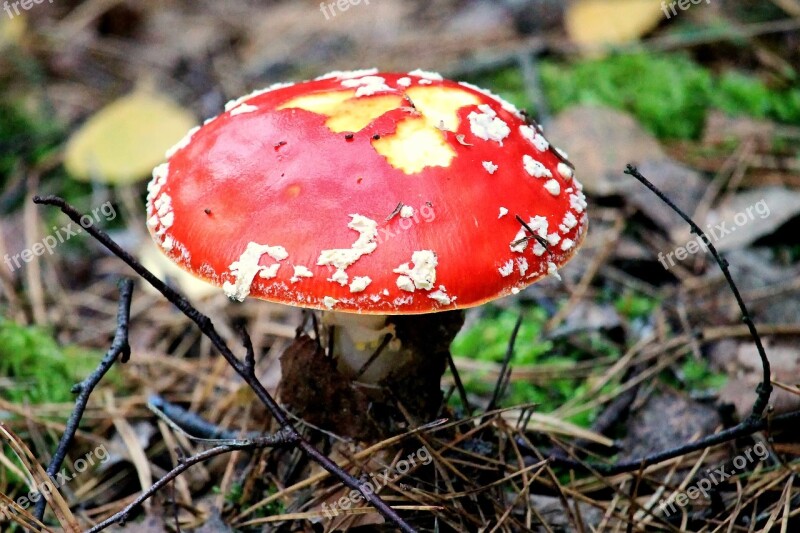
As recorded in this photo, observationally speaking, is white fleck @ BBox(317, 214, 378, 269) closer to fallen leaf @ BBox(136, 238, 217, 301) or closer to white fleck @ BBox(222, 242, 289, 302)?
white fleck @ BBox(222, 242, 289, 302)

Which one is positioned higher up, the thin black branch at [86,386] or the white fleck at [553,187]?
the white fleck at [553,187]

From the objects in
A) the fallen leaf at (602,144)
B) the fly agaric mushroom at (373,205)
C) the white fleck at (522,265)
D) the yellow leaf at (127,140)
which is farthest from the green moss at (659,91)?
the white fleck at (522,265)

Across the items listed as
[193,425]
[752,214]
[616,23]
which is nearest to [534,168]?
[193,425]

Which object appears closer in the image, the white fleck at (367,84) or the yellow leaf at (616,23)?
the white fleck at (367,84)

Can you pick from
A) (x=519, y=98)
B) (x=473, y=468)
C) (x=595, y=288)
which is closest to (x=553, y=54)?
(x=519, y=98)

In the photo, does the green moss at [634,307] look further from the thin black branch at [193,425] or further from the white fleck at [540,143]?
the thin black branch at [193,425]
